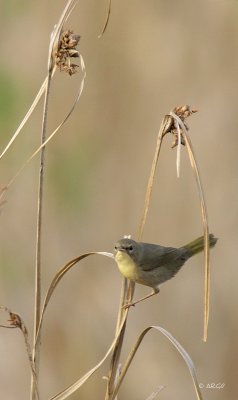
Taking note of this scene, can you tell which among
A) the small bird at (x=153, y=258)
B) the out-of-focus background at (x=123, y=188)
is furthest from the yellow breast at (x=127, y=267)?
the out-of-focus background at (x=123, y=188)

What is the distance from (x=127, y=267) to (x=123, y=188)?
6.58ft

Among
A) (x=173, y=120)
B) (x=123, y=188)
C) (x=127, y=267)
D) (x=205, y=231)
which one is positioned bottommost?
(x=127, y=267)

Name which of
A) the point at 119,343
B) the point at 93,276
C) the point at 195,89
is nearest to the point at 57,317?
the point at 93,276

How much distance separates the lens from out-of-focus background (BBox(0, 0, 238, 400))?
453cm

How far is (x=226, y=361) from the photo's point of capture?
466 centimetres

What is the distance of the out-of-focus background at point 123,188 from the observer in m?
4.53

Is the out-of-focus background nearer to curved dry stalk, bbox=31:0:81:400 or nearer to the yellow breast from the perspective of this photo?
the yellow breast

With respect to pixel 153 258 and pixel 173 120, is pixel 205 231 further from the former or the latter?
pixel 153 258

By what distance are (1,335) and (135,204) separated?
0.93 m

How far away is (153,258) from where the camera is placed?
295 cm

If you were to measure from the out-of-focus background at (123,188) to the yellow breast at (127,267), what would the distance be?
1682 mm

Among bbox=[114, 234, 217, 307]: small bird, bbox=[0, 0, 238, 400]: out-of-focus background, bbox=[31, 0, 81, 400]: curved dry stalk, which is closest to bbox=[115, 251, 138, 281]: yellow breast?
bbox=[114, 234, 217, 307]: small bird

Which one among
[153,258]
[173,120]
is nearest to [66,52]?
[173,120]

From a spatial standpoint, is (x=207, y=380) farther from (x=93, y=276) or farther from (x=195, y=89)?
(x=195, y=89)
